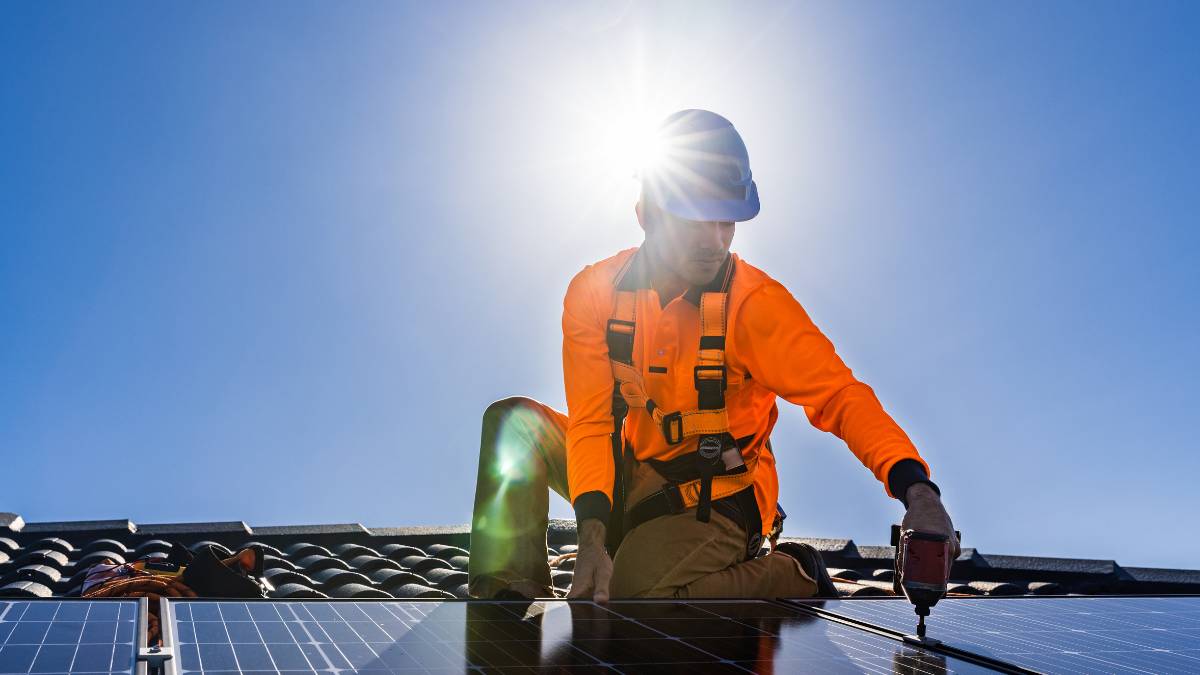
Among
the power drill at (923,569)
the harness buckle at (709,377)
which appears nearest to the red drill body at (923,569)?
the power drill at (923,569)

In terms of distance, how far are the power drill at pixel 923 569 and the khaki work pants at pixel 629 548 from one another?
1335 millimetres

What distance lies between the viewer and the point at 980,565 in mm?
9125

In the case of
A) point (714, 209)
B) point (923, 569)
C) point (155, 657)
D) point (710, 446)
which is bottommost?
point (155, 657)

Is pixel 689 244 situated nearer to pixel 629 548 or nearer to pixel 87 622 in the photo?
pixel 629 548

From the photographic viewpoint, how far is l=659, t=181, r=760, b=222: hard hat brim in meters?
4.79

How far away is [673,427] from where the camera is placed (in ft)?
15.8

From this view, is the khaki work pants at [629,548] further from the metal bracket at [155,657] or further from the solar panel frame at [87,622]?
the metal bracket at [155,657]

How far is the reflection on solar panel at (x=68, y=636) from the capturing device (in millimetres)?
2309

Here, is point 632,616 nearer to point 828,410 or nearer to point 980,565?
point 828,410

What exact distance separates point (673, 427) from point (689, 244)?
0.85 meters

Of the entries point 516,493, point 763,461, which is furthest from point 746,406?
point 516,493

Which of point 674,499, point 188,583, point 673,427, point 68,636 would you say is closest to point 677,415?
point 673,427

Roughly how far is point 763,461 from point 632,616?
1838 millimetres

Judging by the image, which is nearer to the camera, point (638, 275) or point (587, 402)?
point (587, 402)
